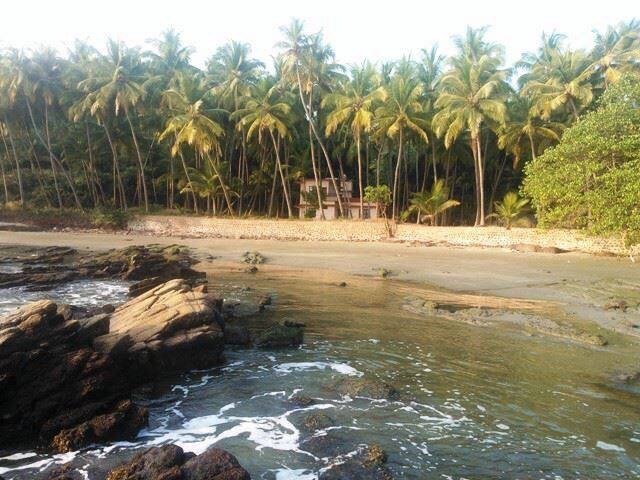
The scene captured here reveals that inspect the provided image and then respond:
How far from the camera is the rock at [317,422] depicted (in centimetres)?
738

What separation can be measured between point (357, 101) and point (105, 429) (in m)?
33.6

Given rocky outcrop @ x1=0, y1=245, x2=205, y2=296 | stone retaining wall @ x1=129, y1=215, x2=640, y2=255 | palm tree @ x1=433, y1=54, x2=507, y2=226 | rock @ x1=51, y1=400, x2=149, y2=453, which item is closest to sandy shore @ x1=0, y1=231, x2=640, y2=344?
stone retaining wall @ x1=129, y1=215, x2=640, y2=255

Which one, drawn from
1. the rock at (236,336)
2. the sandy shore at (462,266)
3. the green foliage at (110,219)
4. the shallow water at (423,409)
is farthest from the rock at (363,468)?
the green foliage at (110,219)

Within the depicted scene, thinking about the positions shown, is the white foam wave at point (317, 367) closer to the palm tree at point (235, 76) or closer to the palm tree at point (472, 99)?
the palm tree at point (472, 99)

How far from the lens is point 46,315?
27.6 ft

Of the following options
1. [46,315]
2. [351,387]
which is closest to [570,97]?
[351,387]

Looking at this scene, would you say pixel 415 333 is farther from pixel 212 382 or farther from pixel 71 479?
pixel 71 479

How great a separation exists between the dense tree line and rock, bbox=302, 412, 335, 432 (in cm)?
2731

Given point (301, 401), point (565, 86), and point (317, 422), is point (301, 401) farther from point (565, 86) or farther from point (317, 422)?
point (565, 86)

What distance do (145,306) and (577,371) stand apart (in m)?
8.66

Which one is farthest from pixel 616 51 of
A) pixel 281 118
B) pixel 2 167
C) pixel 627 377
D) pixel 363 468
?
pixel 2 167

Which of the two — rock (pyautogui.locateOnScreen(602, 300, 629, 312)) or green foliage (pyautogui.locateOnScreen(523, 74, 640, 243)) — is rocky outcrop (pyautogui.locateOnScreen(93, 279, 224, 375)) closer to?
rock (pyautogui.locateOnScreen(602, 300, 629, 312))

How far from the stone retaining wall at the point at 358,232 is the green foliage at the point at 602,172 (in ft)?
12.1

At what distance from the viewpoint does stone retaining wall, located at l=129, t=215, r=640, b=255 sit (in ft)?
93.4
